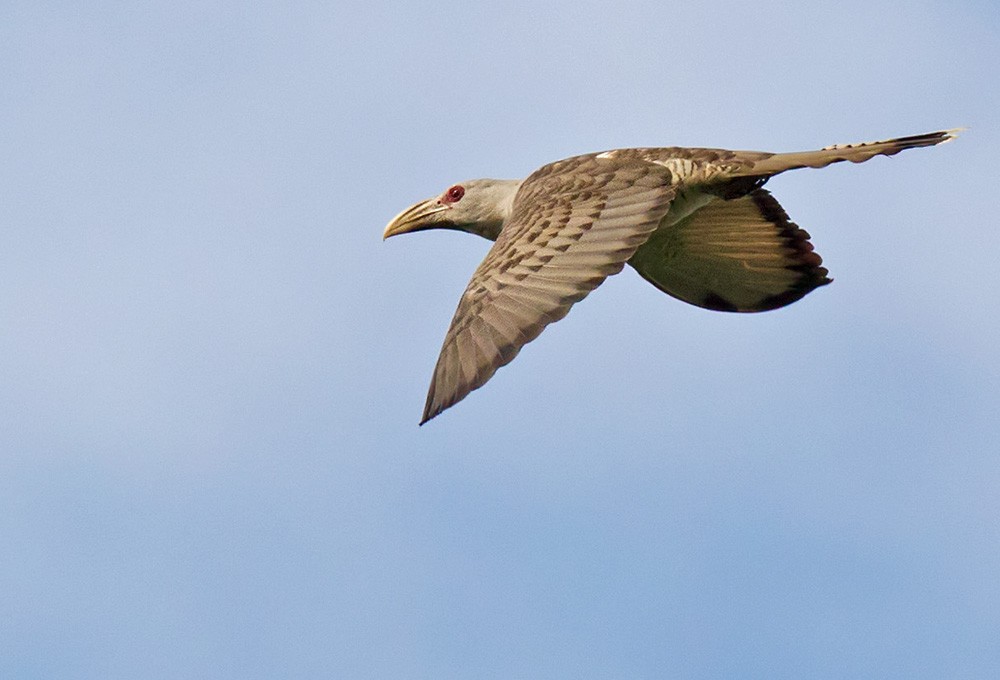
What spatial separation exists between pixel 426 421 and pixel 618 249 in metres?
2.09

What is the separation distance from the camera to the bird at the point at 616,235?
12609 mm

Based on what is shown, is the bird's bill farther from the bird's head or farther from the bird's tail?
the bird's tail

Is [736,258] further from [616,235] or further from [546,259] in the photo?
[546,259]

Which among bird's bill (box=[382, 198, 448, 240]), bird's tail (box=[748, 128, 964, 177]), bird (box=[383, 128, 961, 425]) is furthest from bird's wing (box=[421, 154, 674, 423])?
bird's bill (box=[382, 198, 448, 240])

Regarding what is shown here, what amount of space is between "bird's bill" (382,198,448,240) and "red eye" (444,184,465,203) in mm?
81

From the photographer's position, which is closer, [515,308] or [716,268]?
[515,308]

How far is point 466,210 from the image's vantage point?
16.7 meters

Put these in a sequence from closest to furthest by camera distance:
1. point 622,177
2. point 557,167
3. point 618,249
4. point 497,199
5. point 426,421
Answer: point 426,421, point 618,249, point 622,177, point 557,167, point 497,199

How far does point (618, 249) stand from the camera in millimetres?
13250

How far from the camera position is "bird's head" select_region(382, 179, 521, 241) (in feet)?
54.2

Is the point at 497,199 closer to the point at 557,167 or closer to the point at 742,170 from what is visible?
the point at 557,167

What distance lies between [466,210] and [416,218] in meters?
0.62

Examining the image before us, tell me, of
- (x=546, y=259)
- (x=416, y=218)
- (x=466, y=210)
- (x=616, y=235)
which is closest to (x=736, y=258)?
(x=466, y=210)

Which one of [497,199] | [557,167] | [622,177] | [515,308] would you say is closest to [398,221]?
[497,199]
